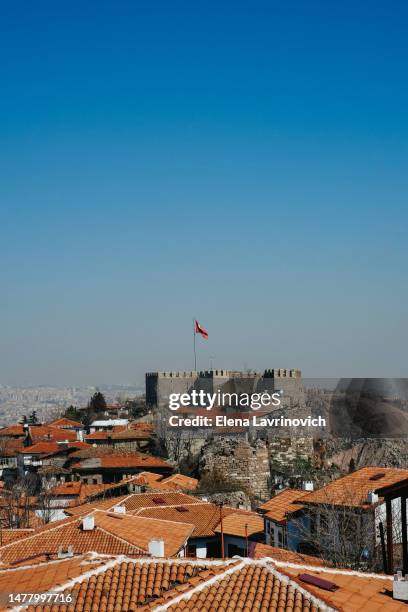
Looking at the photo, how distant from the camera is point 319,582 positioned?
1037cm

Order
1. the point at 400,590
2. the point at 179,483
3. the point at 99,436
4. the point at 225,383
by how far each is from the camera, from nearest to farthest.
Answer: the point at 400,590, the point at 179,483, the point at 99,436, the point at 225,383

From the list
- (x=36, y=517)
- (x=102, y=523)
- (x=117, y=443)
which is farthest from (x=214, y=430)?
(x=102, y=523)

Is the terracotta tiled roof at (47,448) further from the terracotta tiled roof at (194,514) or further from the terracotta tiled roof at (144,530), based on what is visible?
the terracotta tiled roof at (144,530)

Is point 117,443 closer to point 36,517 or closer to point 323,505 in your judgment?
point 36,517

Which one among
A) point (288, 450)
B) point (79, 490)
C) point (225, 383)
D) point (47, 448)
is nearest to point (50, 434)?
point (47, 448)

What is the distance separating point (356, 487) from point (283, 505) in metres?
2.73

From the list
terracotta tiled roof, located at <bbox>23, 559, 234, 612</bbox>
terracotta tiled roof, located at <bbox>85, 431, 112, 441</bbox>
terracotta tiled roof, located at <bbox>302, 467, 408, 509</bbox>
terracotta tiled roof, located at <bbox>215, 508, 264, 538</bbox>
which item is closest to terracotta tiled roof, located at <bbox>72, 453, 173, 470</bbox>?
terracotta tiled roof, located at <bbox>85, 431, 112, 441</bbox>

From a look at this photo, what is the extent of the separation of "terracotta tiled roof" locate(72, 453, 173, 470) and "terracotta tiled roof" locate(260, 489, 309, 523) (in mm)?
14381

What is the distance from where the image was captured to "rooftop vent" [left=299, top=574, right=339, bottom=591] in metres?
10.2

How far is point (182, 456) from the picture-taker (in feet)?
132

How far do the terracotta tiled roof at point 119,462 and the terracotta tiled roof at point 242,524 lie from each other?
1227 cm

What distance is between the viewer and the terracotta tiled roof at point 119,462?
3784 cm

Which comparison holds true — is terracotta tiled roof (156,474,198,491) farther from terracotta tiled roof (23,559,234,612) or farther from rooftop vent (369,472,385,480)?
terracotta tiled roof (23,559,234,612)

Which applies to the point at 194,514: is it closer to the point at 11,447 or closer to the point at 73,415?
the point at 11,447
